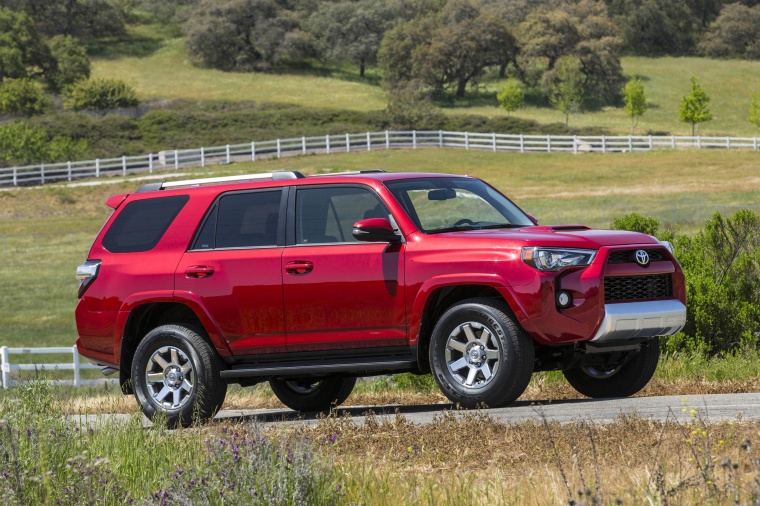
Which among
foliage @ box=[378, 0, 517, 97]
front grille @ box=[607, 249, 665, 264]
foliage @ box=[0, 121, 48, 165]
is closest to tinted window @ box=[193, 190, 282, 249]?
front grille @ box=[607, 249, 665, 264]

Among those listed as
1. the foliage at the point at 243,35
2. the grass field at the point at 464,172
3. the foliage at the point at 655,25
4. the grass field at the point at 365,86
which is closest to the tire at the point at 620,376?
the grass field at the point at 464,172

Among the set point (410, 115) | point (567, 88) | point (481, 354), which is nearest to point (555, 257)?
point (481, 354)

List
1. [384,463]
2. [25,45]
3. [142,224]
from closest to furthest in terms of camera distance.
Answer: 1. [384,463]
2. [142,224]
3. [25,45]

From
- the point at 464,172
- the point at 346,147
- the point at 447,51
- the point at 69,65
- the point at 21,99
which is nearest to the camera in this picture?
the point at 464,172

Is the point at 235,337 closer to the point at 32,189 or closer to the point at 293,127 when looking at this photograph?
the point at 32,189

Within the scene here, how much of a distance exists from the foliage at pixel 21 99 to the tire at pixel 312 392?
74.7 m

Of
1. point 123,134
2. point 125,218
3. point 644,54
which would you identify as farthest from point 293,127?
point 125,218

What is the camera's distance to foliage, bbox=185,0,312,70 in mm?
107938

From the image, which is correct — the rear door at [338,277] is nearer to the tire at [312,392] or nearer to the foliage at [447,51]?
the tire at [312,392]

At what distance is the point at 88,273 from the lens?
35.2ft

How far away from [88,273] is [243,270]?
1664 mm

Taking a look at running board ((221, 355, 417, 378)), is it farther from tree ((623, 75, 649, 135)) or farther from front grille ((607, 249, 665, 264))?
tree ((623, 75, 649, 135))

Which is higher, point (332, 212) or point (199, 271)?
point (332, 212)

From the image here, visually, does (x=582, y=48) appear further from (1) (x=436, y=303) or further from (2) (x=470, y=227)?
(1) (x=436, y=303)
